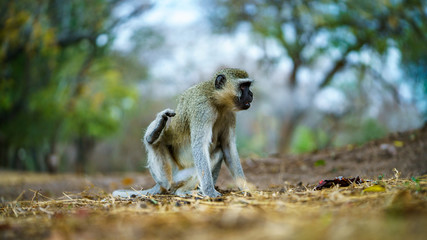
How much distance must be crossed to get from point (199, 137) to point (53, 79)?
14620mm

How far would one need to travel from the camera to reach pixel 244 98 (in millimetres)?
4211

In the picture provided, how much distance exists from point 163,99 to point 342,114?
43.9 ft

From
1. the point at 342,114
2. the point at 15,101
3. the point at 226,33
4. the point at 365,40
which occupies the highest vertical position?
the point at 226,33

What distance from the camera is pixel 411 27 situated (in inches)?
456

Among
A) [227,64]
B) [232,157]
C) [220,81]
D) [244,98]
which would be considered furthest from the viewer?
[227,64]

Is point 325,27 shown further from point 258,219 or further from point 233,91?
point 258,219

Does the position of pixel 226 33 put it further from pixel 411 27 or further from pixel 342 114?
pixel 411 27

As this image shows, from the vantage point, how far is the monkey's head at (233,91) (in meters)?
4.23

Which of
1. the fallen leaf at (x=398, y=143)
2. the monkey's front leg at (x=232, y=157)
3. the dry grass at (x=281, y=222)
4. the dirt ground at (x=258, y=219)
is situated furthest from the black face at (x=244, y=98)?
the fallen leaf at (x=398, y=143)

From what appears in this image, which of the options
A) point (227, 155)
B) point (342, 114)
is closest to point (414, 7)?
point (342, 114)

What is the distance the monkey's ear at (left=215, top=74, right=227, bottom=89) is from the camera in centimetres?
432

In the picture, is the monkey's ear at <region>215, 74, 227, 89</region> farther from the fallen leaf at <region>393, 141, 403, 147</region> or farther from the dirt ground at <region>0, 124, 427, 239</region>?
the fallen leaf at <region>393, 141, 403, 147</region>

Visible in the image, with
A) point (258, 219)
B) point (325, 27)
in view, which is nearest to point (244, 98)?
point (258, 219)

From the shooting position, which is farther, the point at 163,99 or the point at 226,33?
the point at 163,99
